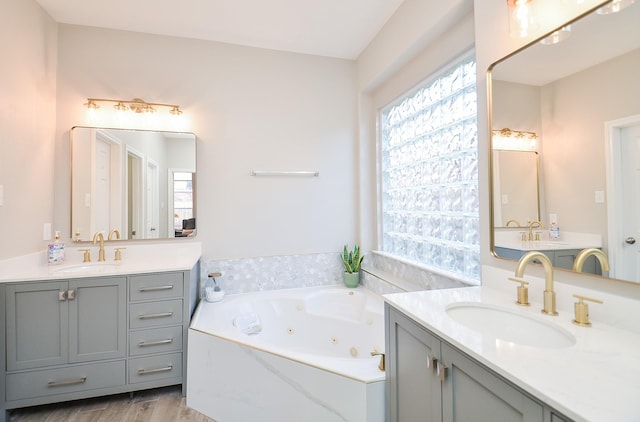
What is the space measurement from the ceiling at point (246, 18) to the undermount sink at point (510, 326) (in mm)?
2127

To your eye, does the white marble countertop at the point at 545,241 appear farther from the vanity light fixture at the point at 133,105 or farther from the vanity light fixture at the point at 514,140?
the vanity light fixture at the point at 133,105

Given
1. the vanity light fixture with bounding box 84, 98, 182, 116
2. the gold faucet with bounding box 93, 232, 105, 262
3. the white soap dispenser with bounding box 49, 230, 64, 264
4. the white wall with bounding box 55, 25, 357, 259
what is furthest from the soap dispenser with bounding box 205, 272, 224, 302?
the vanity light fixture with bounding box 84, 98, 182, 116

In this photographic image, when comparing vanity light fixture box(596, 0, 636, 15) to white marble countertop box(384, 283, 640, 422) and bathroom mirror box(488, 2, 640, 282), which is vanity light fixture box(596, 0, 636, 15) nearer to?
bathroom mirror box(488, 2, 640, 282)

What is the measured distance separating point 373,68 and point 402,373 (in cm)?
241

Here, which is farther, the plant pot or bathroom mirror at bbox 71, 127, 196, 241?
the plant pot

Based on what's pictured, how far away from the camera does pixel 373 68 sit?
2.70 meters

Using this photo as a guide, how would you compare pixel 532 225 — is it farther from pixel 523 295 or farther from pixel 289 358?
pixel 289 358

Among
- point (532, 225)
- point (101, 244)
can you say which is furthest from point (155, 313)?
point (532, 225)

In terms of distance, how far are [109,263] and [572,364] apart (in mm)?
2754

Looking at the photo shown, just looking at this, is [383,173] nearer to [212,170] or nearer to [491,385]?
[212,170]

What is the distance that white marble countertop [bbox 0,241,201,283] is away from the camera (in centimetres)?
186

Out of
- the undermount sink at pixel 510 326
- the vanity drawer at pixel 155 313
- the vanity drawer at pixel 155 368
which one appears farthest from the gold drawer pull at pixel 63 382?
the undermount sink at pixel 510 326

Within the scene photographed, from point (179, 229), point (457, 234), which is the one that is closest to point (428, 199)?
point (457, 234)

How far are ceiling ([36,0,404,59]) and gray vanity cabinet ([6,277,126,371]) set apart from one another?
1942 mm
